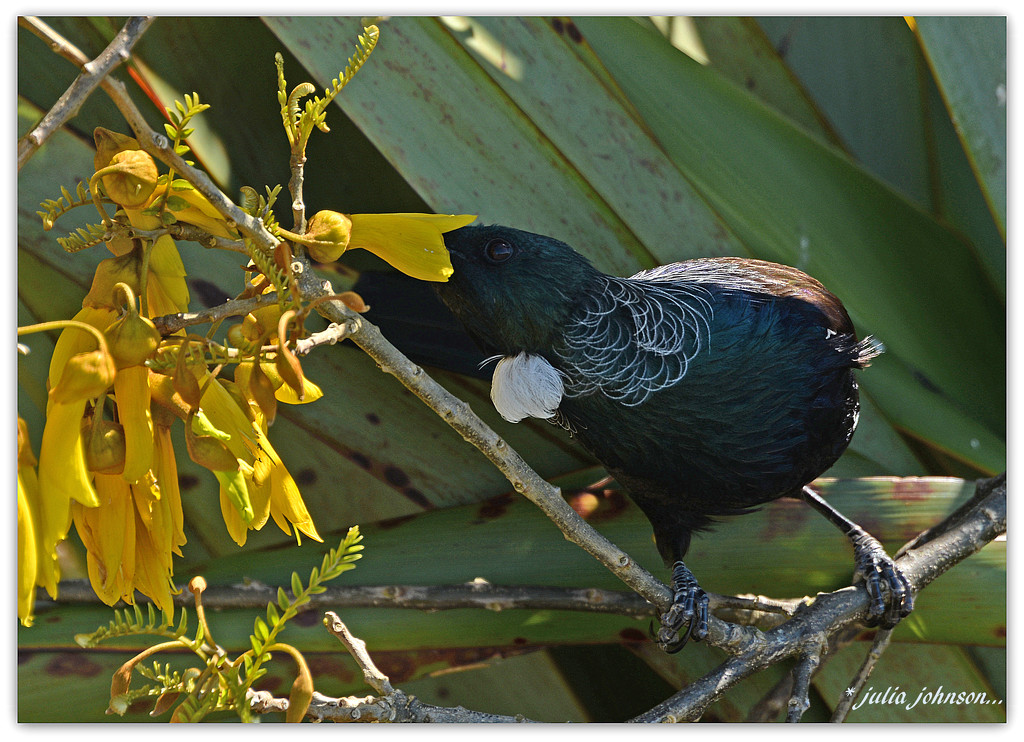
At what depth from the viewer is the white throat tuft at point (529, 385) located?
28.1 inches

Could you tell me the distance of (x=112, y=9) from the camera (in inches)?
32.4

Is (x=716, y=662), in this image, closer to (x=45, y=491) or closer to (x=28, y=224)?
(x=45, y=491)

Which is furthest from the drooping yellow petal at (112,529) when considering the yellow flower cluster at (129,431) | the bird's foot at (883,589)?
the bird's foot at (883,589)

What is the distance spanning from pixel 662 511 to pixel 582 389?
0.64ft

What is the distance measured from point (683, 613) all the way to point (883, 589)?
22 cm

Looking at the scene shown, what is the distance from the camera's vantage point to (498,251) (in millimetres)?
721

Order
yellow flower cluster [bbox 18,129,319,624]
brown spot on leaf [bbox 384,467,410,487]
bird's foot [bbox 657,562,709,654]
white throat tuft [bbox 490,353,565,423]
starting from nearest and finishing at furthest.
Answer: yellow flower cluster [bbox 18,129,319,624] → white throat tuft [bbox 490,353,565,423] → bird's foot [bbox 657,562,709,654] → brown spot on leaf [bbox 384,467,410,487]

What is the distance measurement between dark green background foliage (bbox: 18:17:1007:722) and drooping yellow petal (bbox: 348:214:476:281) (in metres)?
0.22

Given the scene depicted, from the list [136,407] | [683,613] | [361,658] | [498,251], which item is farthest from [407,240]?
[683,613]

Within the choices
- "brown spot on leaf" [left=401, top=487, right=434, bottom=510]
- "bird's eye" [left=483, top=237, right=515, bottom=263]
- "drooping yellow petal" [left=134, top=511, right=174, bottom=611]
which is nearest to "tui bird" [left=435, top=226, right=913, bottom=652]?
"bird's eye" [left=483, top=237, right=515, bottom=263]

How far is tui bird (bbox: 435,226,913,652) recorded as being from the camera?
717 mm

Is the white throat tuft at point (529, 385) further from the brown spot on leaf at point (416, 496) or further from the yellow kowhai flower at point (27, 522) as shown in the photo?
the yellow kowhai flower at point (27, 522)

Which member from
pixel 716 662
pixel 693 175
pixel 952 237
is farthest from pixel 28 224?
pixel 952 237

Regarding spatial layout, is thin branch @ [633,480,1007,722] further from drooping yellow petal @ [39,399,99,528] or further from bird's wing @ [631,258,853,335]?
drooping yellow petal @ [39,399,99,528]
